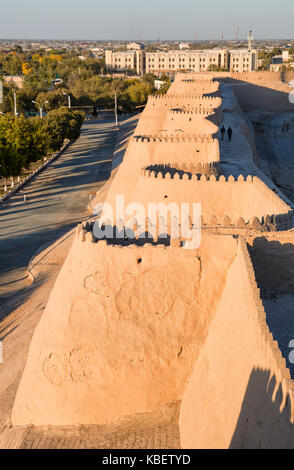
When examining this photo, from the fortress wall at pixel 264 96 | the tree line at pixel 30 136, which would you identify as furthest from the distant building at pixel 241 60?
the tree line at pixel 30 136

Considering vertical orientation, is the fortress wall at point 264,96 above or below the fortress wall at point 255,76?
below

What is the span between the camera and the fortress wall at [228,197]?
18.2 metres

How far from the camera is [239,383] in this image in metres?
10.3

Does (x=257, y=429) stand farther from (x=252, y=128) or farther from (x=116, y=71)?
(x=116, y=71)

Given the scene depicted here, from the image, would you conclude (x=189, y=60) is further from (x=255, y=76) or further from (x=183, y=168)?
(x=183, y=168)

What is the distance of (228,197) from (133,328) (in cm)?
670

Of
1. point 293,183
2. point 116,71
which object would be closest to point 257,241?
point 293,183

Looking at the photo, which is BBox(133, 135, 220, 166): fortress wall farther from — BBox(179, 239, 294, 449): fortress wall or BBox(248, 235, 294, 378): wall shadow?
BBox(179, 239, 294, 449): fortress wall

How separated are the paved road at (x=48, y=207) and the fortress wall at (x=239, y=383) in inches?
490

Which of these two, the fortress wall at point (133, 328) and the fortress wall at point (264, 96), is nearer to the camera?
the fortress wall at point (133, 328)

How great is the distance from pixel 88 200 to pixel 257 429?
1184 inches

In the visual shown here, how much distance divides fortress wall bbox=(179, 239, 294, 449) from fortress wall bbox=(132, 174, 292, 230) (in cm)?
562

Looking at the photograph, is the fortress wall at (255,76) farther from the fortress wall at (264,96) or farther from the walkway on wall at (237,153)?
the walkway on wall at (237,153)
